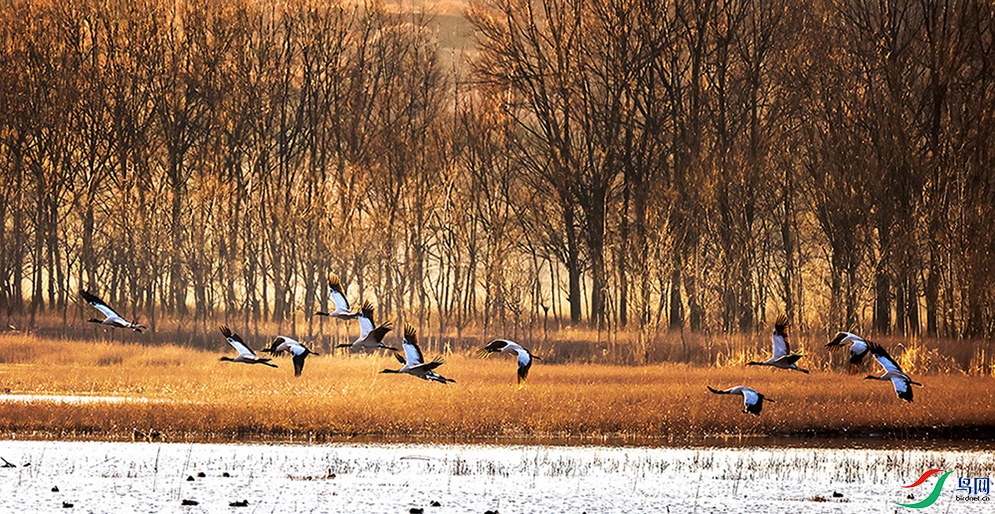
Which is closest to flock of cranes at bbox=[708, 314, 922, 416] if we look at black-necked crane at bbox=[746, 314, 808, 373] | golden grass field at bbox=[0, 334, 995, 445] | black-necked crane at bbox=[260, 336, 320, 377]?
black-necked crane at bbox=[746, 314, 808, 373]

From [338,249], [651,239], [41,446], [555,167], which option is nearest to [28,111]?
[338,249]

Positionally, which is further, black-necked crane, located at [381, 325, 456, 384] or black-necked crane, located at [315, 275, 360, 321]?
black-necked crane, located at [315, 275, 360, 321]

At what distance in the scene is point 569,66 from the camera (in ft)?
182

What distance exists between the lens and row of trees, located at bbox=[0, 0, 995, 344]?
1820 inches

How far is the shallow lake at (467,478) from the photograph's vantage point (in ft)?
62.0

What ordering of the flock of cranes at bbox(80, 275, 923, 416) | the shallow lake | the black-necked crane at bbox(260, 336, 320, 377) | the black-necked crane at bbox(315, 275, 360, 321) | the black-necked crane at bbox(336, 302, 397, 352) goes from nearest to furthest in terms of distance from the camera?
the shallow lake
the black-necked crane at bbox(336, 302, 397, 352)
the flock of cranes at bbox(80, 275, 923, 416)
the black-necked crane at bbox(260, 336, 320, 377)
the black-necked crane at bbox(315, 275, 360, 321)

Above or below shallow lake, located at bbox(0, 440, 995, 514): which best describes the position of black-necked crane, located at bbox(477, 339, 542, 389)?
above

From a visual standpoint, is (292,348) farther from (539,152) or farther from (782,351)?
(539,152)

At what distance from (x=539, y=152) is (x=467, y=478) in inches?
1584

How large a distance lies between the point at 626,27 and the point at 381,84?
Result: 51.3 ft

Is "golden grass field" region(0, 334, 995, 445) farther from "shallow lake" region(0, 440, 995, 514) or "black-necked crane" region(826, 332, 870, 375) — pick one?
"black-necked crane" region(826, 332, 870, 375)

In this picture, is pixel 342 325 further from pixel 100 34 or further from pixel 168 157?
pixel 100 34

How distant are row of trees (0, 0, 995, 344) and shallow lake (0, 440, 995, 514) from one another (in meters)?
18.8

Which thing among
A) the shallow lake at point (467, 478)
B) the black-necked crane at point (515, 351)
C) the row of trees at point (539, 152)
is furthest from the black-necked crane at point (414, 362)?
the row of trees at point (539, 152)
